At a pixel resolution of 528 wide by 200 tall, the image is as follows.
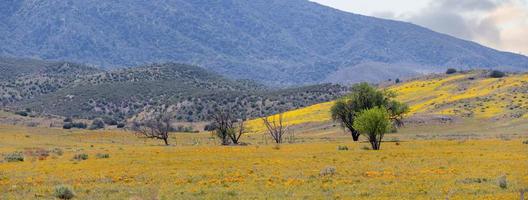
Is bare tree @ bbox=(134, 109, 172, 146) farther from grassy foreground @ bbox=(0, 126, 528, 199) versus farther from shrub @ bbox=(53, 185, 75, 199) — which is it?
shrub @ bbox=(53, 185, 75, 199)

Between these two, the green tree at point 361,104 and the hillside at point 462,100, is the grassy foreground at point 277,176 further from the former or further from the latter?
the hillside at point 462,100

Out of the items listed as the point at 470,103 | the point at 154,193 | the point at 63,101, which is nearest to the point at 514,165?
the point at 154,193

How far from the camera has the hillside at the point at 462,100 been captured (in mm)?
113188

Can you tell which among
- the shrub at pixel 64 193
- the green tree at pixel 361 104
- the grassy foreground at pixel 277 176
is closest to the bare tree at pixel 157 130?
the green tree at pixel 361 104

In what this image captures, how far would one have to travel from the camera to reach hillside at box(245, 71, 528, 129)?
113188 millimetres

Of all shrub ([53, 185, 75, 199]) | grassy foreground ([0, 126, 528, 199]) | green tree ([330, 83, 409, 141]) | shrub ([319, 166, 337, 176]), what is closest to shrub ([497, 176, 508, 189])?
grassy foreground ([0, 126, 528, 199])

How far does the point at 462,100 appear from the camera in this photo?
12975 centimetres

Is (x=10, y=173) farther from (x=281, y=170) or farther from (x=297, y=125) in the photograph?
(x=297, y=125)

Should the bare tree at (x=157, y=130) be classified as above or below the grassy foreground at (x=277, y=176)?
above

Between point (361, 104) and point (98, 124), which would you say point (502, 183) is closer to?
point (361, 104)

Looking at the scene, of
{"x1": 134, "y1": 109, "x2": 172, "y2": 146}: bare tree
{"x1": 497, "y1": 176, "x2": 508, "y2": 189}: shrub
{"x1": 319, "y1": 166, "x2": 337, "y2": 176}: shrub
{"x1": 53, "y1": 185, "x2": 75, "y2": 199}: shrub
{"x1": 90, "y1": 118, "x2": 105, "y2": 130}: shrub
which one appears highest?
{"x1": 90, "y1": 118, "x2": 105, "y2": 130}: shrub

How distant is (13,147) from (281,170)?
4364 cm

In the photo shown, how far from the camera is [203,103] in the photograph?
184875mm

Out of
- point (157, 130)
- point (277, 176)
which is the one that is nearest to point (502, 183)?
point (277, 176)
